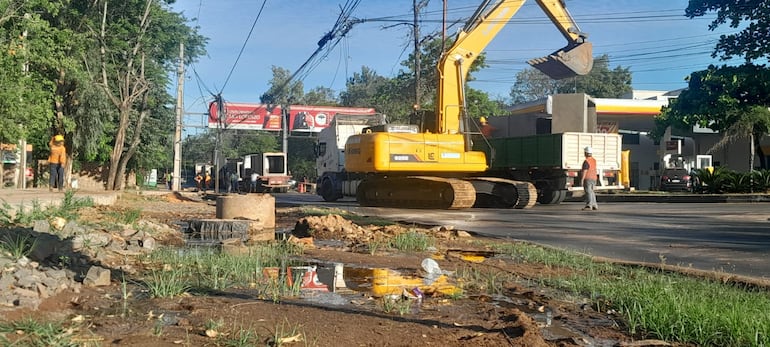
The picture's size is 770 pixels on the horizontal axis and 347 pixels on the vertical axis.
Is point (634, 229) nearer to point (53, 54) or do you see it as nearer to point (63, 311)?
point (63, 311)

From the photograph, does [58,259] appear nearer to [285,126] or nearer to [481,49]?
[481,49]

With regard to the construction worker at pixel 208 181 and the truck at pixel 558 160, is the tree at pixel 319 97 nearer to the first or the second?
the construction worker at pixel 208 181

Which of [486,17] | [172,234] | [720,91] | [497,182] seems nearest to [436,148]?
[497,182]

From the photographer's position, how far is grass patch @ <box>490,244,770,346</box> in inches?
164

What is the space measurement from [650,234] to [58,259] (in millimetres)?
8898

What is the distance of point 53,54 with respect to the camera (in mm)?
19797

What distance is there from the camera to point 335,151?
25500mm

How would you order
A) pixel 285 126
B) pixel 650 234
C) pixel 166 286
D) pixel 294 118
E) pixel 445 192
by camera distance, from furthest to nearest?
pixel 294 118
pixel 285 126
pixel 445 192
pixel 650 234
pixel 166 286

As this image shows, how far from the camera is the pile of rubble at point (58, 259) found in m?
5.11

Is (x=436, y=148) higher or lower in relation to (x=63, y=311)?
higher

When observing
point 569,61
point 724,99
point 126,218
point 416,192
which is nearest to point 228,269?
point 126,218

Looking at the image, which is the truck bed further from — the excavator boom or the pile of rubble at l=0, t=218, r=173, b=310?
the pile of rubble at l=0, t=218, r=173, b=310

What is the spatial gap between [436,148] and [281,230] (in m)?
7.57

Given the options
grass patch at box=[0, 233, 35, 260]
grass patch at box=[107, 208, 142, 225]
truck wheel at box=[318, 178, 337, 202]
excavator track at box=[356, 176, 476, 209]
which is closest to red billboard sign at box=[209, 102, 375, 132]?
truck wheel at box=[318, 178, 337, 202]
